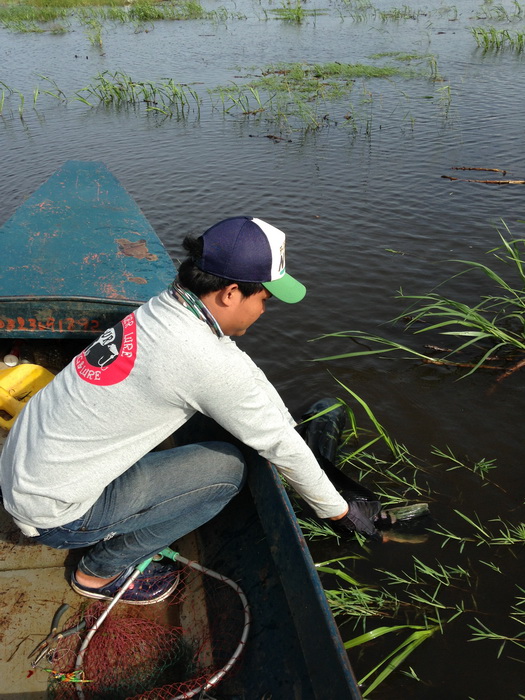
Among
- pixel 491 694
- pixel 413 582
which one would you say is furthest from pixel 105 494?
pixel 491 694

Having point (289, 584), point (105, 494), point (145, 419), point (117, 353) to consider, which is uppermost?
point (117, 353)

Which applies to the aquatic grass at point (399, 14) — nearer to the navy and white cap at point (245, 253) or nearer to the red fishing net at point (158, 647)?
the navy and white cap at point (245, 253)

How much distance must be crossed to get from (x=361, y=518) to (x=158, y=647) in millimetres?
1039

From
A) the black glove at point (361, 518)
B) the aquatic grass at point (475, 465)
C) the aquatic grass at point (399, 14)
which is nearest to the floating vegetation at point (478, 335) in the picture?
the aquatic grass at point (475, 465)

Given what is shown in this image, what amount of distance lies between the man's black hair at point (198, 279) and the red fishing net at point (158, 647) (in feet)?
4.18

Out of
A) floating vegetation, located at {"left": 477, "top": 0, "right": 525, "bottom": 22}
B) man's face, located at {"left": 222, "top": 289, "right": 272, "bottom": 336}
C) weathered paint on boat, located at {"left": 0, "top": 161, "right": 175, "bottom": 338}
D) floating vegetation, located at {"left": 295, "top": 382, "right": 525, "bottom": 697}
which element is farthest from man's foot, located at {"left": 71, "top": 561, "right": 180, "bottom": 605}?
floating vegetation, located at {"left": 477, "top": 0, "right": 525, "bottom": 22}

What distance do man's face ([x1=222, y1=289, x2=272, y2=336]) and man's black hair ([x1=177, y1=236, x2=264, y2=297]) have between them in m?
0.03

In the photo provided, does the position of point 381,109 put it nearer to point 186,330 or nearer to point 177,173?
point 177,173

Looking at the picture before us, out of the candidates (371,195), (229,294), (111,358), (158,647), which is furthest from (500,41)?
(158,647)

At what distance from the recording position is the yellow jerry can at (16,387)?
3229 millimetres

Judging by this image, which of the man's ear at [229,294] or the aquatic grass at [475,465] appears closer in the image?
the man's ear at [229,294]

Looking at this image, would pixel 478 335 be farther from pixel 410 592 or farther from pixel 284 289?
pixel 284 289

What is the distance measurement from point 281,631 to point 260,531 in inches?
17.4

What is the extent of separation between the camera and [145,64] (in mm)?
15477
